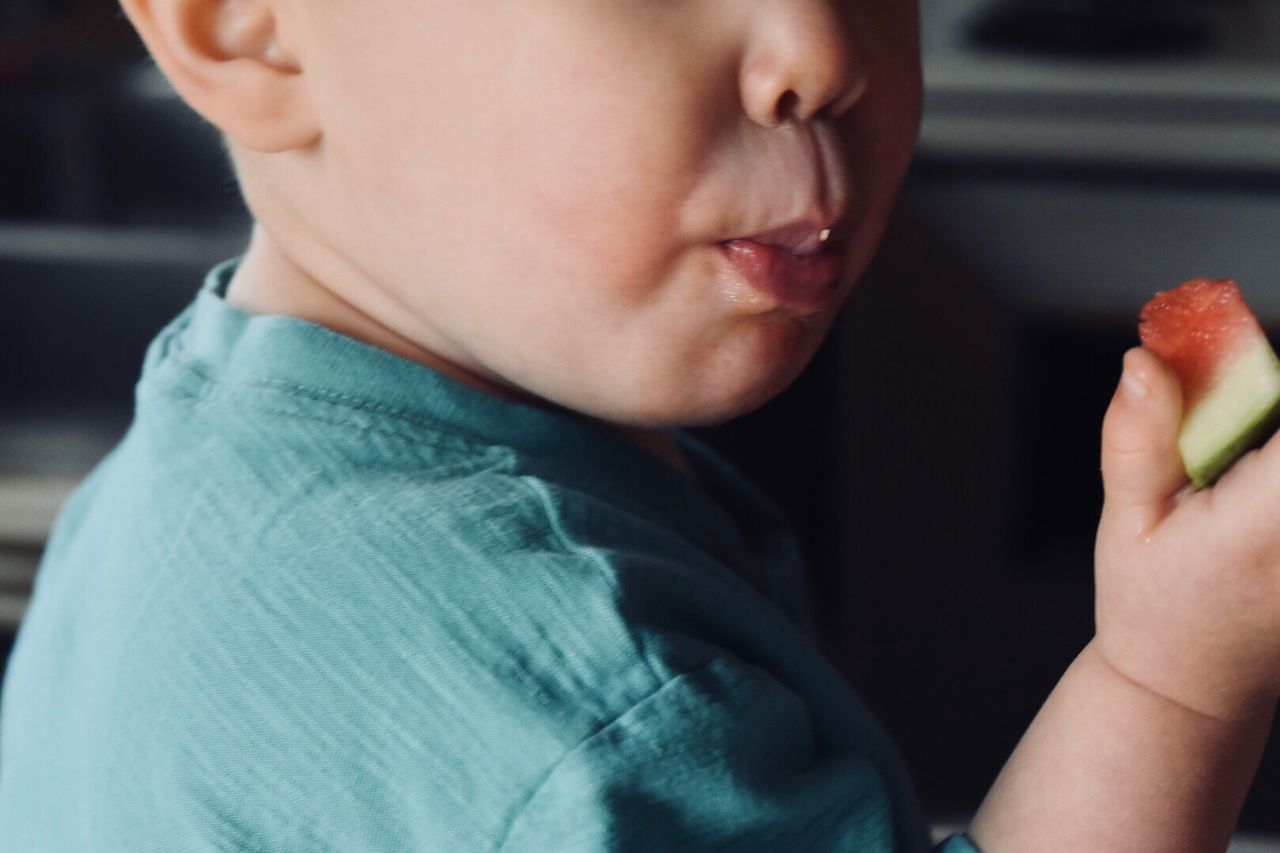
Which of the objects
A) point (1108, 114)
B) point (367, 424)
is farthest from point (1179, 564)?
point (1108, 114)

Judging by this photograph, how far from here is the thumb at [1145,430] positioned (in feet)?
1.47

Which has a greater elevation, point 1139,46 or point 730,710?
point 1139,46

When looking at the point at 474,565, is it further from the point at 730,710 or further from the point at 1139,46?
the point at 1139,46

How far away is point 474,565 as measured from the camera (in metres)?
0.46

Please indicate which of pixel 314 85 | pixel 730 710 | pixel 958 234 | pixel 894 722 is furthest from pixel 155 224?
pixel 730 710

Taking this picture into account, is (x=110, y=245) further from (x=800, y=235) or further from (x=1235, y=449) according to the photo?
(x=1235, y=449)

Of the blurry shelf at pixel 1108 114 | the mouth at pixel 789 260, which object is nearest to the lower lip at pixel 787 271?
the mouth at pixel 789 260

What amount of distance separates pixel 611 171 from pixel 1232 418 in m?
0.19

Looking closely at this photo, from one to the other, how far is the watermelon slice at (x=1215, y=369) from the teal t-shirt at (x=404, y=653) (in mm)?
146

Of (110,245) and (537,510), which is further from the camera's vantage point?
(110,245)

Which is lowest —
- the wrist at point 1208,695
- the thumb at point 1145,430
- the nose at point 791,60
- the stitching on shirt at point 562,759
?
the stitching on shirt at point 562,759

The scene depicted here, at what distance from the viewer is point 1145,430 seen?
448 mm

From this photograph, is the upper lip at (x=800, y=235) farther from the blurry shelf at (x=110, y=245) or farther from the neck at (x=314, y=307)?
the blurry shelf at (x=110, y=245)

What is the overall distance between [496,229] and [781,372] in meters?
0.10
